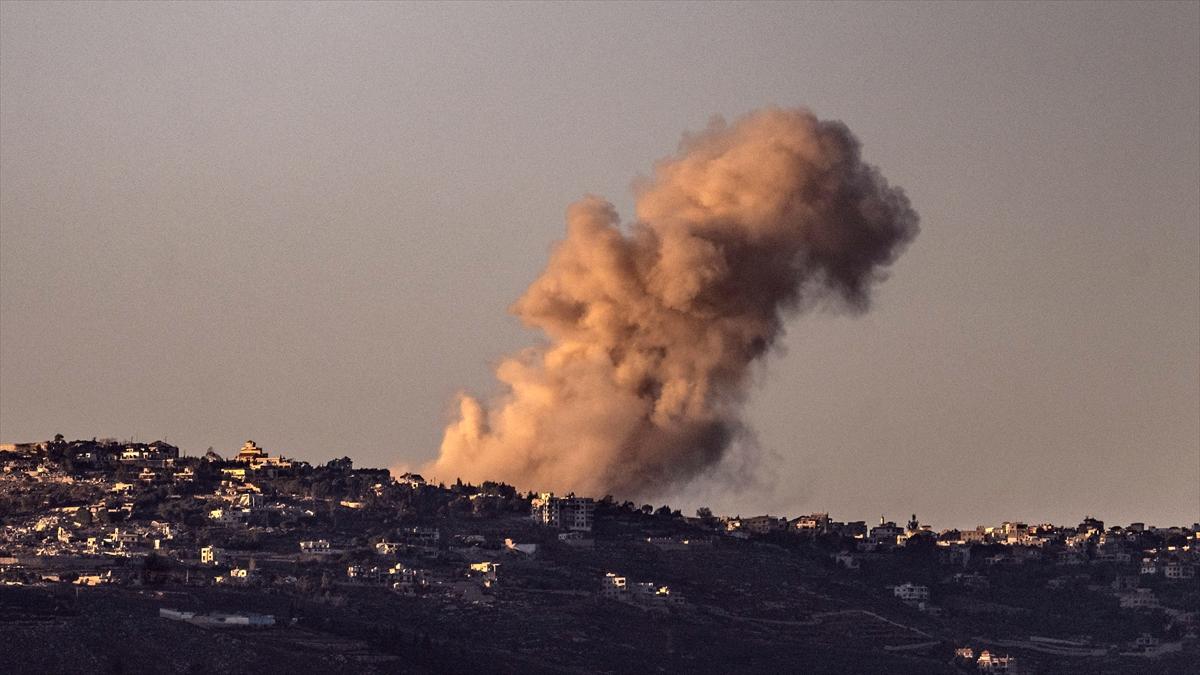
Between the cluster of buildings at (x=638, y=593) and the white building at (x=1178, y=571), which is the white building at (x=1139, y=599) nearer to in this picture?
the white building at (x=1178, y=571)

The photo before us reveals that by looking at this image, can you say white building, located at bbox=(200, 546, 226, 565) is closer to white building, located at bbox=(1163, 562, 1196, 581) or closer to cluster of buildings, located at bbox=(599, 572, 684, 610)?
cluster of buildings, located at bbox=(599, 572, 684, 610)

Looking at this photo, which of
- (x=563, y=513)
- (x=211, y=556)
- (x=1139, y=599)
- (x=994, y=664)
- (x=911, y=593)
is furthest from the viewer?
(x=1139, y=599)

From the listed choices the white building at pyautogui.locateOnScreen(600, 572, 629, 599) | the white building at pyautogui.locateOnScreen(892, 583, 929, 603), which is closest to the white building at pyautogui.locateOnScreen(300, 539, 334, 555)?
the white building at pyautogui.locateOnScreen(600, 572, 629, 599)

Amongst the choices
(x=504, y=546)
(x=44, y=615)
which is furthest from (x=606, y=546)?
(x=44, y=615)

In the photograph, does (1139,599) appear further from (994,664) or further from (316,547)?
(316,547)

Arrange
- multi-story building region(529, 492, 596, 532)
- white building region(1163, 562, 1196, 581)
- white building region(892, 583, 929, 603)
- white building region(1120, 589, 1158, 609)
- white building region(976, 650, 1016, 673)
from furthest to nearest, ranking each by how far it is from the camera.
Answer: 1. white building region(1163, 562, 1196, 581)
2. white building region(1120, 589, 1158, 609)
3. white building region(892, 583, 929, 603)
4. multi-story building region(529, 492, 596, 532)
5. white building region(976, 650, 1016, 673)

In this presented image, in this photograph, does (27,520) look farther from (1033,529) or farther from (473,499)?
(1033,529)

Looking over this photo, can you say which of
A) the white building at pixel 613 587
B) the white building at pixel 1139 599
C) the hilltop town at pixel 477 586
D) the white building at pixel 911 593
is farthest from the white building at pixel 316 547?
the white building at pixel 1139 599

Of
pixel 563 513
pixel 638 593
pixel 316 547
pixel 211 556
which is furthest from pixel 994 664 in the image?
pixel 211 556
